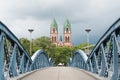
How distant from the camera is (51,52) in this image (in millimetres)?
154250

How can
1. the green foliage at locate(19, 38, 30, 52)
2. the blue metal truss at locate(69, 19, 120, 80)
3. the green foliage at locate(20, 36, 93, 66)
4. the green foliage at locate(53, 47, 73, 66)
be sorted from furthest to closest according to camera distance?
the green foliage at locate(53, 47, 73, 66) → the green foliage at locate(20, 36, 93, 66) → the green foliage at locate(19, 38, 30, 52) → the blue metal truss at locate(69, 19, 120, 80)

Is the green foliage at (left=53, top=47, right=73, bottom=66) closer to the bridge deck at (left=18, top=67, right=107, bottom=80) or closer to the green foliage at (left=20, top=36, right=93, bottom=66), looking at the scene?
the green foliage at (left=20, top=36, right=93, bottom=66)

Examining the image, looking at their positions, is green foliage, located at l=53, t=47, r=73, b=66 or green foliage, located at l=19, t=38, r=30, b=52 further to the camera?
green foliage, located at l=53, t=47, r=73, b=66

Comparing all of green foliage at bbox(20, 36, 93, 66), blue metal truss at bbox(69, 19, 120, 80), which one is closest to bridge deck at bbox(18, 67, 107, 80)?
blue metal truss at bbox(69, 19, 120, 80)

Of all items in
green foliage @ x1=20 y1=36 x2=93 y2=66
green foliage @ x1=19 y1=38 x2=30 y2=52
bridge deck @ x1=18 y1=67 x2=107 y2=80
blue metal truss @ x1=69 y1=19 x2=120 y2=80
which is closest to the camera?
blue metal truss @ x1=69 y1=19 x2=120 y2=80

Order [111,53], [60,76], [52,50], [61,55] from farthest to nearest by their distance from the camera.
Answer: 1. [61,55]
2. [52,50]
3. [60,76]
4. [111,53]

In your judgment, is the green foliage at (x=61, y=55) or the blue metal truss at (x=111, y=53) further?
the green foliage at (x=61, y=55)

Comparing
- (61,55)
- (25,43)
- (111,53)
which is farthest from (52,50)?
(111,53)

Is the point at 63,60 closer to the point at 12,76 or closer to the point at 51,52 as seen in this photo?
the point at 51,52

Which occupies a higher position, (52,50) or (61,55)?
(52,50)

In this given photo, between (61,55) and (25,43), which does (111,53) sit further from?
(61,55)

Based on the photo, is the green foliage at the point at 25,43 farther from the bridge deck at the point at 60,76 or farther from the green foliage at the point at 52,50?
the bridge deck at the point at 60,76

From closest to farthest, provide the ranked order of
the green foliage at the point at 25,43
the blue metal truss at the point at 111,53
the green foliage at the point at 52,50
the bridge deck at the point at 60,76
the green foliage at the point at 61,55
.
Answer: the blue metal truss at the point at 111,53 → the bridge deck at the point at 60,76 → the green foliage at the point at 25,43 → the green foliage at the point at 52,50 → the green foliage at the point at 61,55

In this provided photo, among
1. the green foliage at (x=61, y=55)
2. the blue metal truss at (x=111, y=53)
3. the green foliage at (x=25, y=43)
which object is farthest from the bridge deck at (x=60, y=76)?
the green foliage at (x=61, y=55)
